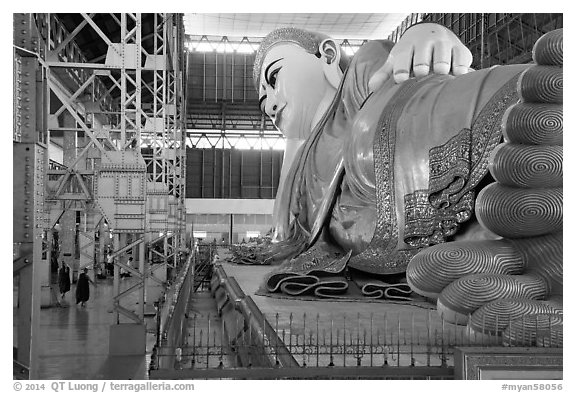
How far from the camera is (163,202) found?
8.55 m

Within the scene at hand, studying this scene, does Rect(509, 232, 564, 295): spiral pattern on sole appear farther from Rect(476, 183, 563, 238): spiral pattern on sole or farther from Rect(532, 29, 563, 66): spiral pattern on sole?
Rect(532, 29, 563, 66): spiral pattern on sole

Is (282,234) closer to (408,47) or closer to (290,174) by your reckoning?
(290,174)

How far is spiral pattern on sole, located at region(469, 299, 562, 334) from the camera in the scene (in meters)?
2.88

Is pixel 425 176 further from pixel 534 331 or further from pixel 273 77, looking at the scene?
pixel 273 77

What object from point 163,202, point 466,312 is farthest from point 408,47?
point 163,202

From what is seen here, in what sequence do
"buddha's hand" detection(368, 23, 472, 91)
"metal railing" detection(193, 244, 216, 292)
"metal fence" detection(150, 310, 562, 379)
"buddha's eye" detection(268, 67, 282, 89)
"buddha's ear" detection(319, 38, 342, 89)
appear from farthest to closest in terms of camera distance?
1. "metal railing" detection(193, 244, 216, 292)
2. "buddha's eye" detection(268, 67, 282, 89)
3. "buddha's ear" detection(319, 38, 342, 89)
4. "buddha's hand" detection(368, 23, 472, 91)
5. "metal fence" detection(150, 310, 562, 379)

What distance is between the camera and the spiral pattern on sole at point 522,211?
10.5 ft

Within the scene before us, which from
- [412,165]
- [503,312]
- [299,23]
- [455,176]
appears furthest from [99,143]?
[299,23]

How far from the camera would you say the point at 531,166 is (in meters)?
3.19

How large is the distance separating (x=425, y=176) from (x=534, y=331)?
2059mm

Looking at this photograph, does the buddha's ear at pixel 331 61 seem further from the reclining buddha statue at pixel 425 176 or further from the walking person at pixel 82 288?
the walking person at pixel 82 288

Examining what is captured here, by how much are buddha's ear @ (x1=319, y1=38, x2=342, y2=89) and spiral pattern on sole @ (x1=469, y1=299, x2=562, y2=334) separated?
5.56 metres

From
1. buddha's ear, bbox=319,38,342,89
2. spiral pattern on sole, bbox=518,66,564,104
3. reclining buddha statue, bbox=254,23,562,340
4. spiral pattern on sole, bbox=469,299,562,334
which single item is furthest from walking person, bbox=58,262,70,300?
spiral pattern on sole, bbox=518,66,564,104

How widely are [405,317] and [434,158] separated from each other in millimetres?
1210
